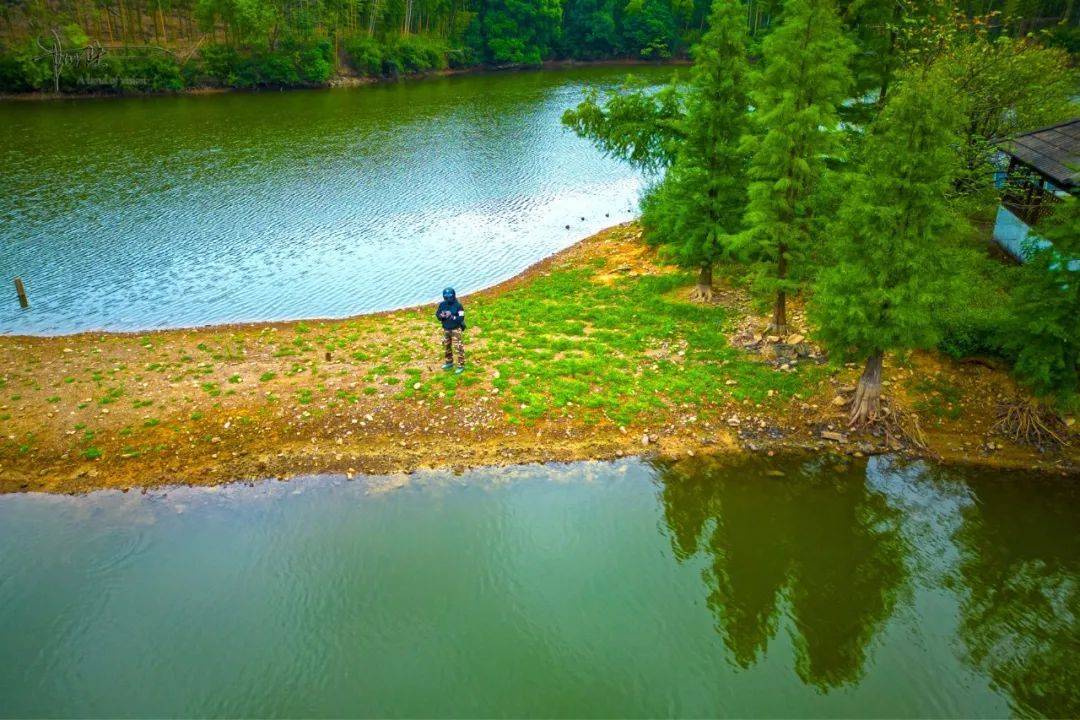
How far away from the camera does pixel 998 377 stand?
65.9 feet

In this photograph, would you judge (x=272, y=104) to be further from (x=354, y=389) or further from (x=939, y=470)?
(x=939, y=470)

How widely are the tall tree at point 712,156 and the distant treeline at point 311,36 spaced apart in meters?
38.8

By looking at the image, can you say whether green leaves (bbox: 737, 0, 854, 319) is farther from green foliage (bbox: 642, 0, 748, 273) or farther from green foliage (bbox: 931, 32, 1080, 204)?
green foliage (bbox: 931, 32, 1080, 204)

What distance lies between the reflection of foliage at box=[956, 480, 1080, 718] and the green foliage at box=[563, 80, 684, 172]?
55.4 ft

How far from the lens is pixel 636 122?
91.6 feet

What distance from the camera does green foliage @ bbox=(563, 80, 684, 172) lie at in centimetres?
2696

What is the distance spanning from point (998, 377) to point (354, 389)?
19.9m

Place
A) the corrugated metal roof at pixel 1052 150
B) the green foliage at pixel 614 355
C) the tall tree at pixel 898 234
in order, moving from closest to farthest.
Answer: the tall tree at pixel 898 234 → the green foliage at pixel 614 355 → the corrugated metal roof at pixel 1052 150

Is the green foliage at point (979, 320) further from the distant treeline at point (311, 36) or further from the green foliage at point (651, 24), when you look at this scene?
the green foliage at point (651, 24)

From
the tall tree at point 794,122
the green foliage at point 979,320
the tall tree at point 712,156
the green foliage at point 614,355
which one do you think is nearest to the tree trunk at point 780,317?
the tall tree at point 794,122

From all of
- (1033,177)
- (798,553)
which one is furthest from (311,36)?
(798,553)

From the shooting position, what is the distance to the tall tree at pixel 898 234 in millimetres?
15648

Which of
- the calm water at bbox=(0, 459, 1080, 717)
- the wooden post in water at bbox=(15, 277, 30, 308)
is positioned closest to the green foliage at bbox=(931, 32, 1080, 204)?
the calm water at bbox=(0, 459, 1080, 717)

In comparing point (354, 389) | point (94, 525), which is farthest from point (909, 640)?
point (94, 525)
